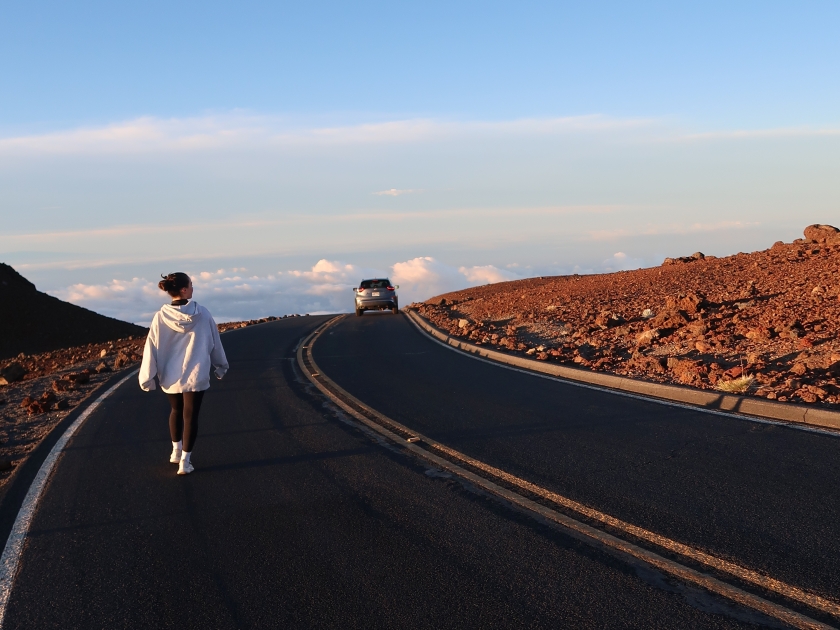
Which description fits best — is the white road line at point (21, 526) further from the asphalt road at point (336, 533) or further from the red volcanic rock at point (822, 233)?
the red volcanic rock at point (822, 233)

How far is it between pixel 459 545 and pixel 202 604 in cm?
166

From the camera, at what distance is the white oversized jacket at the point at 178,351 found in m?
A: 7.95

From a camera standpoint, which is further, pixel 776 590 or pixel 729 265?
pixel 729 265

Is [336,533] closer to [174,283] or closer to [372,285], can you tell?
[174,283]

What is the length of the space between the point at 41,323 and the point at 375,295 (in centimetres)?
2568

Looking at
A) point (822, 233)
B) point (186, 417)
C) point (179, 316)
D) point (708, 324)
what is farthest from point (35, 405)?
point (822, 233)

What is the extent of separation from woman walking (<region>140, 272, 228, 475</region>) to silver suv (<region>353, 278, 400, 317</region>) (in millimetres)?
30419

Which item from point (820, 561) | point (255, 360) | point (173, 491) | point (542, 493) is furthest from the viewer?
point (255, 360)

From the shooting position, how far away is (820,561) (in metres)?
4.86

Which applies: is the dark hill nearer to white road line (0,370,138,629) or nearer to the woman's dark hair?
white road line (0,370,138,629)

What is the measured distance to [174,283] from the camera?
26.0 ft

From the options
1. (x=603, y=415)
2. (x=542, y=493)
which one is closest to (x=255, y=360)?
(x=603, y=415)

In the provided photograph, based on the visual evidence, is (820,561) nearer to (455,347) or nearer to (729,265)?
(455,347)

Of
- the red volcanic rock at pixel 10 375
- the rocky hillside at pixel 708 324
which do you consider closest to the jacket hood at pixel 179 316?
the rocky hillside at pixel 708 324
